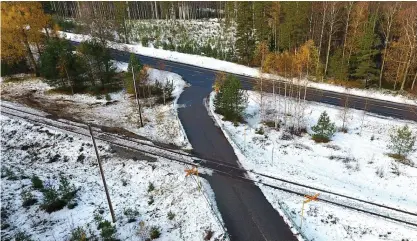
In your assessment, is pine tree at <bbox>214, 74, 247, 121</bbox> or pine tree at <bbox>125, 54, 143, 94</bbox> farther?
pine tree at <bbox>125, 54, 143, 94</bbox>

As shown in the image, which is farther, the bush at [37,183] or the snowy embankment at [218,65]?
the snowy embankment at [218,65]

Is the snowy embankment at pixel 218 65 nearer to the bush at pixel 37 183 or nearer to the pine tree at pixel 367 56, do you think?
the pine tree at pixel 367 56

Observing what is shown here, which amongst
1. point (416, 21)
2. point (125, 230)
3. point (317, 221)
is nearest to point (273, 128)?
point (317, 221)

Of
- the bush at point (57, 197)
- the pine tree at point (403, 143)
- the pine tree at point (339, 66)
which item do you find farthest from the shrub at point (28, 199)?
the pine tree at point (339, 66)

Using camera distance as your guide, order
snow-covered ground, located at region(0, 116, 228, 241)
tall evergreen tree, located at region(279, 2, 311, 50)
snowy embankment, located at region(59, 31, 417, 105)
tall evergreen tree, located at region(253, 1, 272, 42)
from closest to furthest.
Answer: snow-covered ground, located at region(0, 116, 228, 241) < snowy embankment, located at region(59, 31, 417, 105) < tall evergreen tree, located at region(279, 2, 311, 50) < tall evergreen tree, located at region(253, 1, 272, 42)

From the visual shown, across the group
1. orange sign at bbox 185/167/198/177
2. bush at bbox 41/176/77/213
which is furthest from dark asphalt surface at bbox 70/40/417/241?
bush at bbox 41/176/77/213

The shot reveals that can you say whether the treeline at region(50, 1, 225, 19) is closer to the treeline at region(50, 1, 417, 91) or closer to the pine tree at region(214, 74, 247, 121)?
the treeline at region(50, 1, 417, 91)

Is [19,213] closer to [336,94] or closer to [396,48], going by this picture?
[336,94]

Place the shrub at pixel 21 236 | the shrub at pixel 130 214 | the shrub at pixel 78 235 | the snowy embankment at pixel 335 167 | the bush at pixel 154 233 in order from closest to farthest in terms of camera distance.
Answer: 1. the shrub at pixel 78 235
2. the shrub at pixel 21 236
3. the bush at pixel 154 233
4. the snowy embankment at pixel 335 167
5. the shrub at pixel 130 214

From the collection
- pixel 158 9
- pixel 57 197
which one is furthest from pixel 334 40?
pixel 158 9
